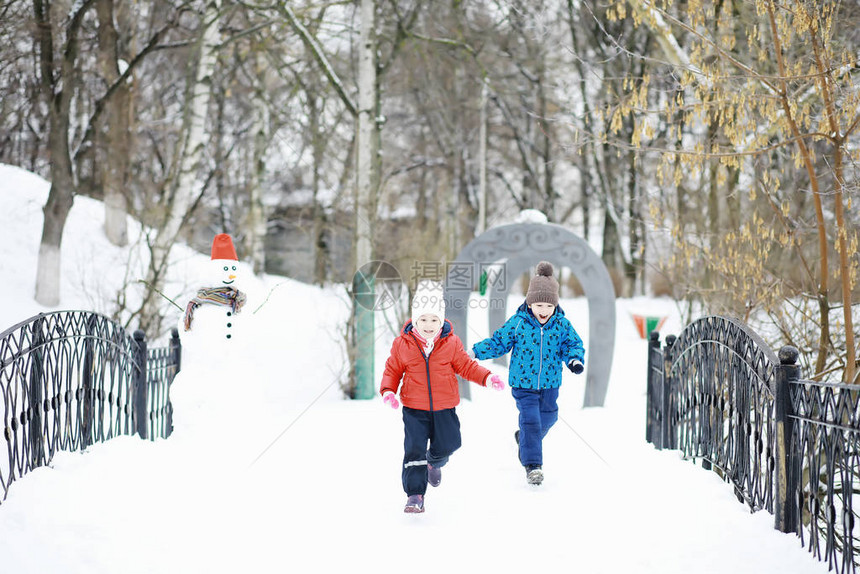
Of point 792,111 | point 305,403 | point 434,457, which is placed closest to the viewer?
point 434,457

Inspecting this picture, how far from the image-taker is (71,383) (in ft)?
16.1

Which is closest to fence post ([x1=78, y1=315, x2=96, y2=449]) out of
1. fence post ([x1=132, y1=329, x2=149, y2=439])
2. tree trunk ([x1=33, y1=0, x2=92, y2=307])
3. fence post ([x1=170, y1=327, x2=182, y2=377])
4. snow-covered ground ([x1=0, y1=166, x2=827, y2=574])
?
snow-covered ground ([x1=0, y1=166, x2=827, y2=574])

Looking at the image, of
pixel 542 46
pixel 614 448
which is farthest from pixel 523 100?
pixel 614 448

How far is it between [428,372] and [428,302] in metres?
0.42

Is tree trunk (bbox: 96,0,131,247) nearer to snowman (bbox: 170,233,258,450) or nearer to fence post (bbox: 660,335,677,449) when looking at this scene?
snowman (bbox: 170,233,258,450)

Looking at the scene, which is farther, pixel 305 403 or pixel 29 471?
pixel 305 403

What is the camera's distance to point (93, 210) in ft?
53.4

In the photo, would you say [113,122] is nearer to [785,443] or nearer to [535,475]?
[535,475]

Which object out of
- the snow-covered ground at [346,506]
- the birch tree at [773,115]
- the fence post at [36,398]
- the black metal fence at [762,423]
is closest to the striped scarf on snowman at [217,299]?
the snow-covered ground at [346,506]

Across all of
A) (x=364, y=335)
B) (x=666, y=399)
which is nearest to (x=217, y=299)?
(x=666, y=399)

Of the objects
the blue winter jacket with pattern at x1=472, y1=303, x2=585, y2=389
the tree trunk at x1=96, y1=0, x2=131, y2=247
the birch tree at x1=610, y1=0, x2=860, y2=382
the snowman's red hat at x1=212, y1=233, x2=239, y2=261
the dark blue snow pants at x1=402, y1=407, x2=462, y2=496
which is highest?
the tree trunk at x1=96, y1=0, x2=131, y2=247

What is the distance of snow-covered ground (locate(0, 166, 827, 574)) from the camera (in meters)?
3.58

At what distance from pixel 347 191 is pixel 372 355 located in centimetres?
797

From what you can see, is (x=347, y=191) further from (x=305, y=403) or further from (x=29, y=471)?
(x=29, y=471)
